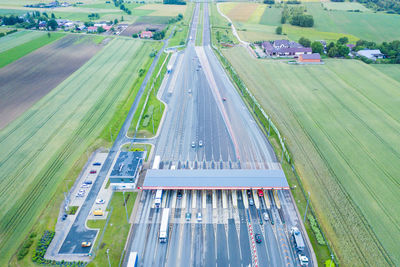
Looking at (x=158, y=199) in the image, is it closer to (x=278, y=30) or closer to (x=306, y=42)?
(x=306, y=42)

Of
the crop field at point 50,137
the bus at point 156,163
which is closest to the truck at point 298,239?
the bus at point 156,163

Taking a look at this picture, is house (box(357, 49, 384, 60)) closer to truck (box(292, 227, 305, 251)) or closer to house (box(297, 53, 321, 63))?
house (box(297, 53, 321, 63))

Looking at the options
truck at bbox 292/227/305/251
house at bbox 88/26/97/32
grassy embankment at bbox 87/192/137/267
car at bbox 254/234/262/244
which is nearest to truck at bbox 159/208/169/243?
grassy embankment at bbox 87/192/137/267

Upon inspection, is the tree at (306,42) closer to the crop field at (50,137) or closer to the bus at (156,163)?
the crop field at (50,137)

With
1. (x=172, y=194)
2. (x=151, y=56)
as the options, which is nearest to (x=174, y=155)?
(x=172, y=194)

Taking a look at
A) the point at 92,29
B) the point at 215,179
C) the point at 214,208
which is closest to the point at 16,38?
the point at 92,29

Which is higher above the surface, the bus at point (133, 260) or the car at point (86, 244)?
the bus at point (133, 260)
